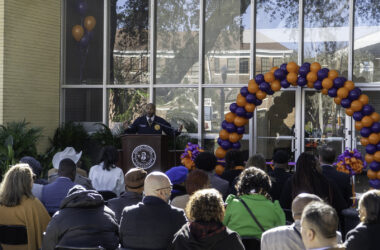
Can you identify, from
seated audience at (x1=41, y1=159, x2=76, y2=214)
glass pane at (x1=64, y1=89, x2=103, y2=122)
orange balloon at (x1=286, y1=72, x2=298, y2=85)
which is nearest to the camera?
seated audience at (x1=41, y1=159, x2=76, y2=214)

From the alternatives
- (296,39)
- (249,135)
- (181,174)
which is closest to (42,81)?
(249,135)

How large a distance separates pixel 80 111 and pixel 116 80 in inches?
40.9

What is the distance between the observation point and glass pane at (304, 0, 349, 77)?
36.0ft

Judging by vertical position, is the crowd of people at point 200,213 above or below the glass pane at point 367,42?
below

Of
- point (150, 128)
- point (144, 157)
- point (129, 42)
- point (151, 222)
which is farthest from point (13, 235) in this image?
point (129, 42)

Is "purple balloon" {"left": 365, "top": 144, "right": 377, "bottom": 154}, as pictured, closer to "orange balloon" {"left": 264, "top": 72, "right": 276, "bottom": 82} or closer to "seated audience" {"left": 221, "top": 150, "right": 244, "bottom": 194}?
"orange balloon" {"left": 264, "top": 72, "right": 276, "bottom": 82}

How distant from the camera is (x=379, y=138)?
29.9 ft

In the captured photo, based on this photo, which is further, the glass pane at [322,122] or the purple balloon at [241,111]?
the glass pane at [322,122]

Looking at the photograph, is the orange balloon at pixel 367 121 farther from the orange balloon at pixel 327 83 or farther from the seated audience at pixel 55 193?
the seated audience at pixel 55 193

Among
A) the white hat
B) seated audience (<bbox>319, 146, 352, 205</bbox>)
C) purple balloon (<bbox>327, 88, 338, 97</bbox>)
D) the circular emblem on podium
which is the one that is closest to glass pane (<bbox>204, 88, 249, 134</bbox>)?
the circular emblem on podium

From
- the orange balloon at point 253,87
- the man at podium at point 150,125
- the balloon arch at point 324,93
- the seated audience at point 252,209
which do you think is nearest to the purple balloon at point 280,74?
the balloon arch at point 324,93

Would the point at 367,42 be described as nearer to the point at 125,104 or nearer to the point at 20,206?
the point at 125,104

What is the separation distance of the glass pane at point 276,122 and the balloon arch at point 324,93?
3.78ft

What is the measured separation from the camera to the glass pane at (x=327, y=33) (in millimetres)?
10969
